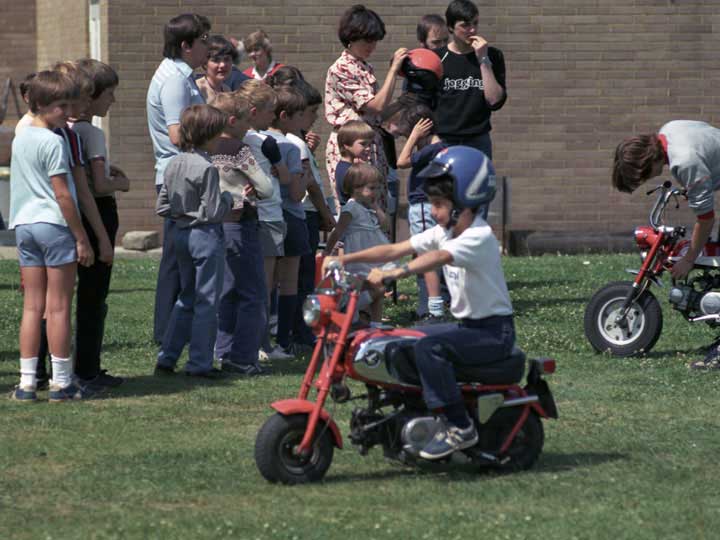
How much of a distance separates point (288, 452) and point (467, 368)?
90 centimetres

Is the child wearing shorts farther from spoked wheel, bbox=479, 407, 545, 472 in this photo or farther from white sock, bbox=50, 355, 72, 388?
spoked wheel, bbox=479, 407, 545, 472

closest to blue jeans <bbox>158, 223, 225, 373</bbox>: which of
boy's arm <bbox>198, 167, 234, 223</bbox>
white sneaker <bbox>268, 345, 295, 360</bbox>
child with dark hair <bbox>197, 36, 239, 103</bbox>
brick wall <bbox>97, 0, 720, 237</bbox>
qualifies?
boy's arm <bbox>198, 167, 234, 223</bbox>

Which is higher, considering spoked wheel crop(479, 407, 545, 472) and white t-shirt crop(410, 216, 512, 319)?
white t-shirt crop(410, 216, 512, 319)

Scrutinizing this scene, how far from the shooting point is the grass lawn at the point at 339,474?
18.5ft

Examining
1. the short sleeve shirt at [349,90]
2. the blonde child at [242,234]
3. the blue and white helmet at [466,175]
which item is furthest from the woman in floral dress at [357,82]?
the blue and white helmet at [466,175]

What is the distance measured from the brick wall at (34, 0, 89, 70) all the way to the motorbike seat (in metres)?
12.7

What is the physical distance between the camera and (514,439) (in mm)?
6512

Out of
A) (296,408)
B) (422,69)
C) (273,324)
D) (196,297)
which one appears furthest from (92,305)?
(422,69)

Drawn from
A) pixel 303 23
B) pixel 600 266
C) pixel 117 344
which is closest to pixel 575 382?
pixel 117 344

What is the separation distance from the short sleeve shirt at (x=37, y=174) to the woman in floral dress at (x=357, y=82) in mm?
2993

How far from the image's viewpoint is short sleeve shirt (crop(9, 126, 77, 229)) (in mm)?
7730

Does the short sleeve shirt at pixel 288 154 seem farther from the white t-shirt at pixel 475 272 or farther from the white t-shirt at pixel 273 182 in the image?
the white t-shirt at pixel 475 272

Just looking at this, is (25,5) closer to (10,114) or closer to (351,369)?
(10,114)

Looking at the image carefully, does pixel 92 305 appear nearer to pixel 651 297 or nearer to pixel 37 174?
pixel 37 174
